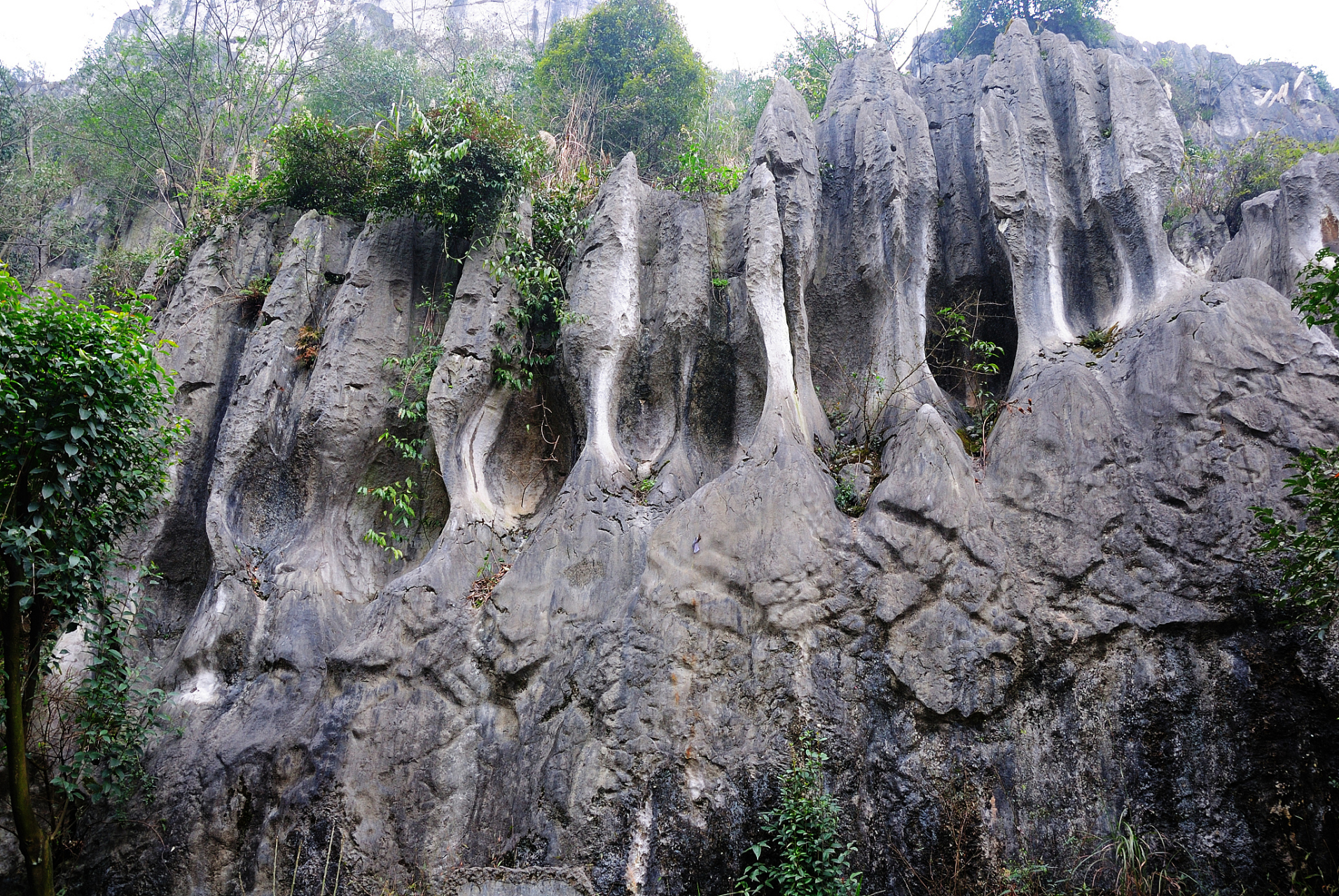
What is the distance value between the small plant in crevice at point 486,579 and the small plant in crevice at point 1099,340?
6337mm

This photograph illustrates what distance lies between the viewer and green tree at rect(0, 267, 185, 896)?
5.91 m

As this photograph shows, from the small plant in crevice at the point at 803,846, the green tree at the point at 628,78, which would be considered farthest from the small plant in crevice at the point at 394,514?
the green tree at the point at 628,78

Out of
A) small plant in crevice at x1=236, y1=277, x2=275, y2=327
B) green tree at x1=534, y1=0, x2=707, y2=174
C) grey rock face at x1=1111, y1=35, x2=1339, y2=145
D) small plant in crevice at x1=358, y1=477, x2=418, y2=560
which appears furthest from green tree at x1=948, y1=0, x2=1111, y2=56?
small plant in crevice at x1=358, y1=477, x2=418, y2=560

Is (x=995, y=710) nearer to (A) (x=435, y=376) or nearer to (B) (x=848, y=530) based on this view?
(B) (x=848, y=530)

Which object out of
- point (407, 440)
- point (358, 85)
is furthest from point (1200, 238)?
point (358, 85)

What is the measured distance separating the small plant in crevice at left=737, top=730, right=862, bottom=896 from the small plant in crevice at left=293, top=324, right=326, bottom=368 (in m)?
7.37

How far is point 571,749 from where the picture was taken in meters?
6.40

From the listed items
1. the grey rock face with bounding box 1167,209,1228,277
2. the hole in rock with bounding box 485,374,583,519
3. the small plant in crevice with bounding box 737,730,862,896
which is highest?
the grey rock face with bounding box 1167,209,1228,277

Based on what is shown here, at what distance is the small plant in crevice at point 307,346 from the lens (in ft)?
31.9

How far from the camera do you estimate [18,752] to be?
5.89 m

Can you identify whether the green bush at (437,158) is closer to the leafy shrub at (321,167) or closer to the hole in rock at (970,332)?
the leafy shrub at (321,167)

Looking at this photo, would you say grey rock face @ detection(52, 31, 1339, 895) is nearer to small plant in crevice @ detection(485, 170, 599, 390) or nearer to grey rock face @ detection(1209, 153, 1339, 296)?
small plant in crevice @ detection(485, 170, 599, 390)

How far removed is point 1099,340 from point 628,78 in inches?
430

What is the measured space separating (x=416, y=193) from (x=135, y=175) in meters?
10.4
